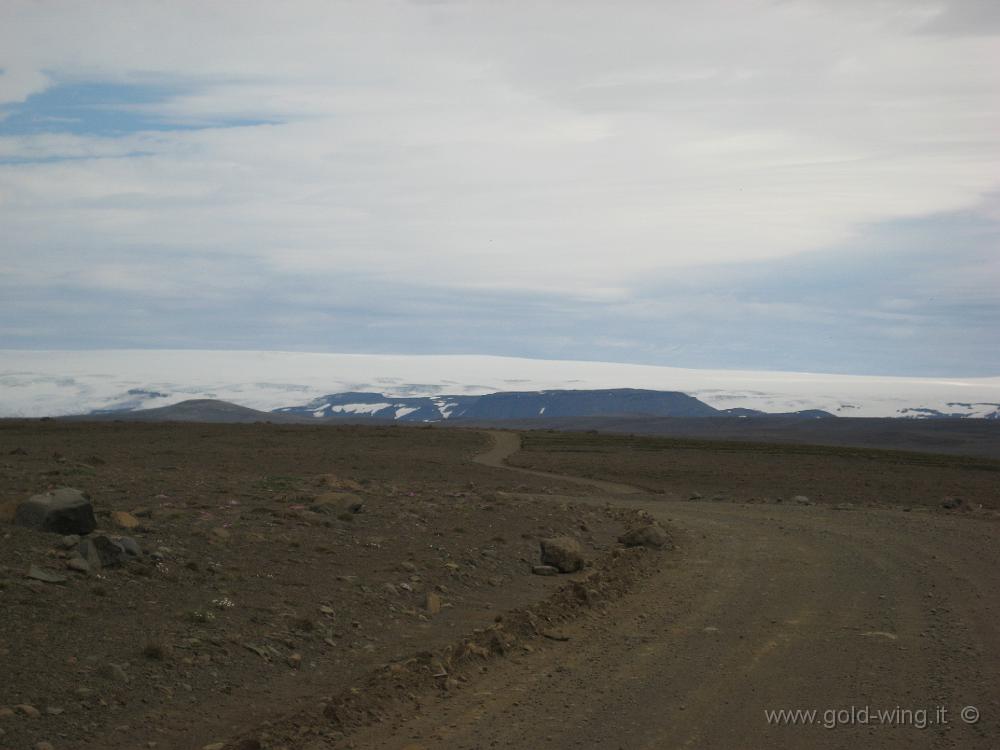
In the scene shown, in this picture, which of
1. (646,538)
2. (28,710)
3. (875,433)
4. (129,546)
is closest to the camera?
(28,710)

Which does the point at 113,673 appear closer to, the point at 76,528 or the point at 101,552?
the point at 101,552

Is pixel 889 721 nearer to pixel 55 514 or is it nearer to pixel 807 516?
pixel 55 514

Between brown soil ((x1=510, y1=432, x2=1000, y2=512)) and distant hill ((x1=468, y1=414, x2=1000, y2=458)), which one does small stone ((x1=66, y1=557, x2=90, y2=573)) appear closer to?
brown soil ((x1=510, y1=432, x2=1000, y2=512))

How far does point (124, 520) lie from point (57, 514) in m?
1.20

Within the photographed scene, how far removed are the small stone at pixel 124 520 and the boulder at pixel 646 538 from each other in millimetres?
10009

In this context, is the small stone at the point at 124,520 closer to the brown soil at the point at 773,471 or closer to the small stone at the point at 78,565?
the small stone at the point at 78,565

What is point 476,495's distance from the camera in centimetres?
2469

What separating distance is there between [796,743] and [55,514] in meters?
9.41

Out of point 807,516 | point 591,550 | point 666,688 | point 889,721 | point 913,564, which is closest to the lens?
point 889,721

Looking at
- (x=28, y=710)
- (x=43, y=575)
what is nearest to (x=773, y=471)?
(x=43, y=575)

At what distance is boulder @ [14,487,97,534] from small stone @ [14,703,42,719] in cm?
479

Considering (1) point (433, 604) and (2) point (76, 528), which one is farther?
(1) point (433, 604)

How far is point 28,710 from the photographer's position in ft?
27.0

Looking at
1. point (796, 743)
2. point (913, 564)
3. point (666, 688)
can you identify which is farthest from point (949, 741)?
point (913, 564)
